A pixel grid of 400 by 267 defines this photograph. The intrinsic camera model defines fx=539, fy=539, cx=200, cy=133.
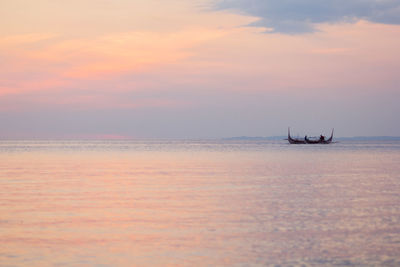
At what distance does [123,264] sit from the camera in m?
11.6

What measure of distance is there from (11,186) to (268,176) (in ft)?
52.1

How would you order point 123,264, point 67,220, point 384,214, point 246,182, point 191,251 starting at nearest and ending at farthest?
1. point 123,264
2. point 191,251
3. point 67,220
4. point 384,214
5. point 246,182

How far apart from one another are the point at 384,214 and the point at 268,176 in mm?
16645

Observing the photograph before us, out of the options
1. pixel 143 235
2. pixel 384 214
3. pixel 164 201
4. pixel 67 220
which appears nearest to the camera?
pixel 143 235

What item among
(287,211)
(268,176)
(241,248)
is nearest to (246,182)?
(268,176)

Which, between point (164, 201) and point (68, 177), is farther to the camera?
point (68, 177)

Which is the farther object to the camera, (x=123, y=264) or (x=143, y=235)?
(x=143, y=235)

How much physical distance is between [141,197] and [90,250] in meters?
9.90

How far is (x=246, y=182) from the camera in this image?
30.2 meters

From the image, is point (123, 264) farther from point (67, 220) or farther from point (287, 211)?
point (287, 211)

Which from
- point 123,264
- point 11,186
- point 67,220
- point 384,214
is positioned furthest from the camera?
point 11,186

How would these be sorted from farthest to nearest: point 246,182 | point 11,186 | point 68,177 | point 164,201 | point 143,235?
point 68,177 → point 246,182 → point 11,186 → point 164,201 → point 143,235

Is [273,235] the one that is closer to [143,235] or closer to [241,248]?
[241,248]

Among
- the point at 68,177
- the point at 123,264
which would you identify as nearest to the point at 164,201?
the point at 123,264
